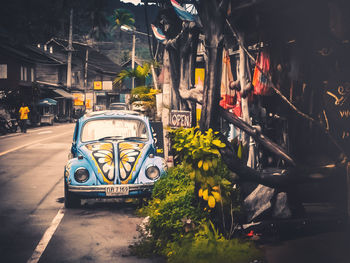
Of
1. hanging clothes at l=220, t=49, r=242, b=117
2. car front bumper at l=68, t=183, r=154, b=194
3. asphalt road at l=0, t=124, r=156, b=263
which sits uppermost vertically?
hanging clothes at l=220, t=49, r=242, b=117

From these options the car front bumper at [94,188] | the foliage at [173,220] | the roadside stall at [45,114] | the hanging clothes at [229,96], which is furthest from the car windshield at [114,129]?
the roadside stall at [45,114]

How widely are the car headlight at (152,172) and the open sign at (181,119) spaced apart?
3.43 ft

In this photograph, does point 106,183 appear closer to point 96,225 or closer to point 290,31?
point 96,225

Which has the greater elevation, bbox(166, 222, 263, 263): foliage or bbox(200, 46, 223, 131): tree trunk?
bbox(200, 46, 223, 131): tree trunk

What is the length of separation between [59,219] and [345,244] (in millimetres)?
5252

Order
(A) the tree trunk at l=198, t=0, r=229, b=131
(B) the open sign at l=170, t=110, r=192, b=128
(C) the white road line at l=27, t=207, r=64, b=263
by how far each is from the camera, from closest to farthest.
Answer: (A) the tree trunk at l=198, t=0, r=229, b=131 → (C) the white road line at l=27, t=207, r=64, b=263 → (B) the open sign at l=170, t=110, r=192, b=128

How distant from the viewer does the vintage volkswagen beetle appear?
9.21 metres

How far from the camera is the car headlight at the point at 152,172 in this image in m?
9.45

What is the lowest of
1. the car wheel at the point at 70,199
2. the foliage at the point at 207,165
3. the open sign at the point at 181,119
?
the car wheel at the point at 70,199

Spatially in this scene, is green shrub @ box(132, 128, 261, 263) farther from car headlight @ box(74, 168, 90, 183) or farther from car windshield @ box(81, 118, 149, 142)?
car windshield @ box(81, 118, 149, 142)

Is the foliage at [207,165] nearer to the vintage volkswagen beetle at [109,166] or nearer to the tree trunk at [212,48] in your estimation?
the tree trunk at [212,48]

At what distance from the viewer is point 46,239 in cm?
740

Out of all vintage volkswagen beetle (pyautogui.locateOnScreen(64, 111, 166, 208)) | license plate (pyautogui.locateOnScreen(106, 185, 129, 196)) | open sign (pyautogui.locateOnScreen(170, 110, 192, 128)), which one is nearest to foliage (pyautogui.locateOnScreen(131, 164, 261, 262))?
license plate (pyautogui.locateOnScreen(106, 185, 129, 196))

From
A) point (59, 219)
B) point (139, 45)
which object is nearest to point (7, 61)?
point (59, 219)
